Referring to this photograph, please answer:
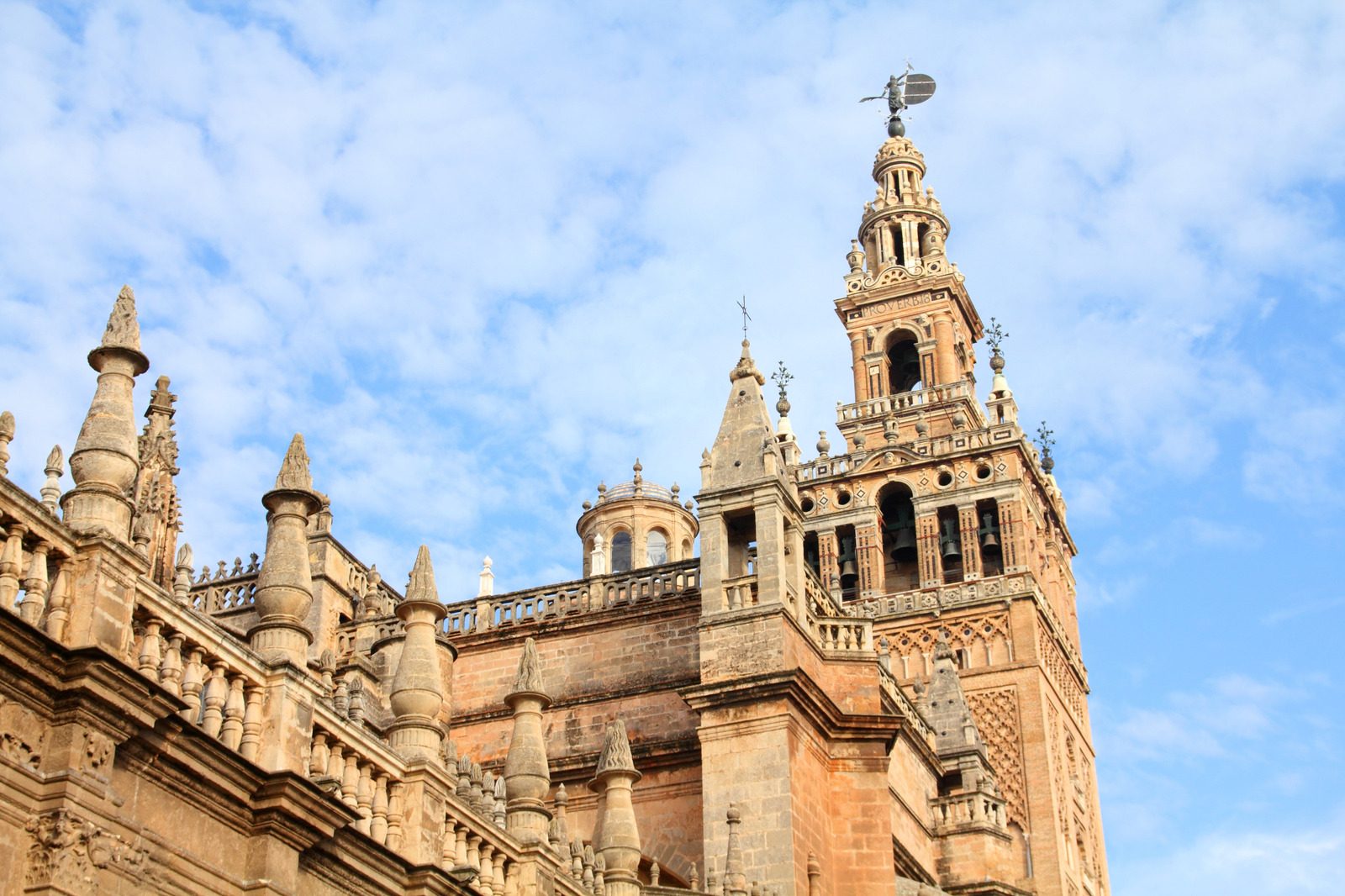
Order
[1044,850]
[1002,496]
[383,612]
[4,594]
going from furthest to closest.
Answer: [1002,496]
[1044,850]
[383,612]
[4,594]

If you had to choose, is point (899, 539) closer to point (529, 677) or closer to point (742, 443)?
point (742, 443)

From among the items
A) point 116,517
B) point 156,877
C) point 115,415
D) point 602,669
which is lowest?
point 156,877

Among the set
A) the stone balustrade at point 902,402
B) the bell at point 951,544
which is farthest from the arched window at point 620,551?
the stone balustrade at point 902,402

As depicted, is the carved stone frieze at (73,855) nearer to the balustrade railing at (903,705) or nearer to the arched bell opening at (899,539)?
the balustrade railing at (903,705)

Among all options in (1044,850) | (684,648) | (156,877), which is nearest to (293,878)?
(156,877)

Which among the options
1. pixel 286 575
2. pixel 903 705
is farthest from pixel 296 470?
pixel 903 705

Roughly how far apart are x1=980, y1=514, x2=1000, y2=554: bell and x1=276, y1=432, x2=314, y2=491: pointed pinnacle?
118 ft

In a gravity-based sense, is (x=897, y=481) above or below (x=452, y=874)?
above

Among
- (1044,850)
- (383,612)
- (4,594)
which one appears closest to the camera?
(4,594)

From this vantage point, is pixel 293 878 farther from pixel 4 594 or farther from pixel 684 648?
pixel 684 648

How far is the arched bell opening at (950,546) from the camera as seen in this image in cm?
4847

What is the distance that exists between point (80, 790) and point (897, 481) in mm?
40284

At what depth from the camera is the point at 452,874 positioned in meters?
14.3

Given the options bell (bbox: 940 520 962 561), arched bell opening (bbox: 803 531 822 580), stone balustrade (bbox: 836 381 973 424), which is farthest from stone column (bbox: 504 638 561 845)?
stone balustrade (bbox: 836 381 973 424)
